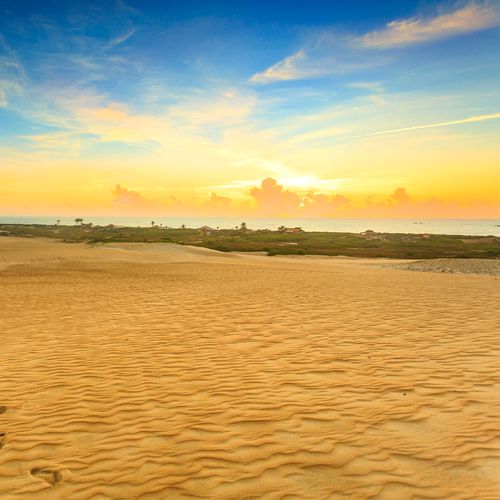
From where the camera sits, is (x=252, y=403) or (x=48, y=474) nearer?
(x=48, y=474)

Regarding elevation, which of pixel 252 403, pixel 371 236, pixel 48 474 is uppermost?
pixel 371 236

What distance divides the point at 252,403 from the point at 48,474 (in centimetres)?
316

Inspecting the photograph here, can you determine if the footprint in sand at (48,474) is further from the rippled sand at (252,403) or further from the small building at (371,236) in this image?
the small building at (371,236)

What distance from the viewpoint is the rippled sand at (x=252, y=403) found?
4.70 meters

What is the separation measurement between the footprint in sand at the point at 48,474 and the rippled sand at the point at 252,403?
2 centimetres

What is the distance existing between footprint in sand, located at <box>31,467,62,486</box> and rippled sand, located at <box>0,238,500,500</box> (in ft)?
0.08

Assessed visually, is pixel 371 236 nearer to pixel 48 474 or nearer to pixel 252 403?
pixel 252 403

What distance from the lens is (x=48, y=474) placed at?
195 inches

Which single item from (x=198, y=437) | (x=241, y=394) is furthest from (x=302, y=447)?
(x=241, y=394)

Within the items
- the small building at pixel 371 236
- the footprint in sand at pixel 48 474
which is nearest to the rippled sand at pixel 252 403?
the footprint in sand at pixel 48 474

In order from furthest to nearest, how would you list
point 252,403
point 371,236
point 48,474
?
point 371,236, point 252,403, point 48,474

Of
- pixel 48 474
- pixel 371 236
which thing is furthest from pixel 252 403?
pixel 371 236

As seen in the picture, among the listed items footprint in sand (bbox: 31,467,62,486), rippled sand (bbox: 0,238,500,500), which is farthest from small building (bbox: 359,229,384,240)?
footprint in sand (bbox: 31,467,62,486)

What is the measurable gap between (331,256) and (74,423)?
57.9m
